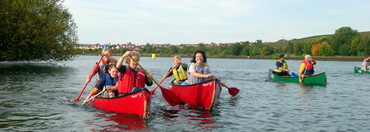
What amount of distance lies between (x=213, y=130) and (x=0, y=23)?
24.9 metres

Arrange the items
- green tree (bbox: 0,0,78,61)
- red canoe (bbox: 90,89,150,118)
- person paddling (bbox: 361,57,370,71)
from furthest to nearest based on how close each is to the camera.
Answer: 1. person paddling (bbox: 361,57,370,71)
2. green tree (bbox: 0,0,78,61)
3. red canoe (bbox: 90,89,150,118)

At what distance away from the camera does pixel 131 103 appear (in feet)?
31.3

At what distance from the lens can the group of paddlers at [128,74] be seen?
9609mm

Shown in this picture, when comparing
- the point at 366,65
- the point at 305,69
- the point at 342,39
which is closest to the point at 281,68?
the point at 305,69

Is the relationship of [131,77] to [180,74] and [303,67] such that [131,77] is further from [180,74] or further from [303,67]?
[303,67]

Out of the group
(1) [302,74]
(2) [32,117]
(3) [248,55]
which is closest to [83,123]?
(2) [32,117]

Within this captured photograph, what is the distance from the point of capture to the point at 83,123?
31.1 ft

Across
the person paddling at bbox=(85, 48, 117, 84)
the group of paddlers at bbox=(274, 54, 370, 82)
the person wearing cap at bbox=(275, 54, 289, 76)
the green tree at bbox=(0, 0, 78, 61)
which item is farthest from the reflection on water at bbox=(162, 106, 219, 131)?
the green tree at bbox=(0, 0, 78, 61)

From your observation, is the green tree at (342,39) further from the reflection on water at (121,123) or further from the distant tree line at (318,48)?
the reflection on water at (121,123)

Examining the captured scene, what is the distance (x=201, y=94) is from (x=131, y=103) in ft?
8.79

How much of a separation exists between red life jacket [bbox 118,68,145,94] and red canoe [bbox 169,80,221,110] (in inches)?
82.2

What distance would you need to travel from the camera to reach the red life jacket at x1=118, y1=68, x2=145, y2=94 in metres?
9.69

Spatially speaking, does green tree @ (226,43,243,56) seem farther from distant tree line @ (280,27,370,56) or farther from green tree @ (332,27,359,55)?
green tree @ (332,27,359,55)

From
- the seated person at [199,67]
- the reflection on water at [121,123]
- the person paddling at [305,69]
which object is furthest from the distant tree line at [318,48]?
the reflection on water at [121,123]
